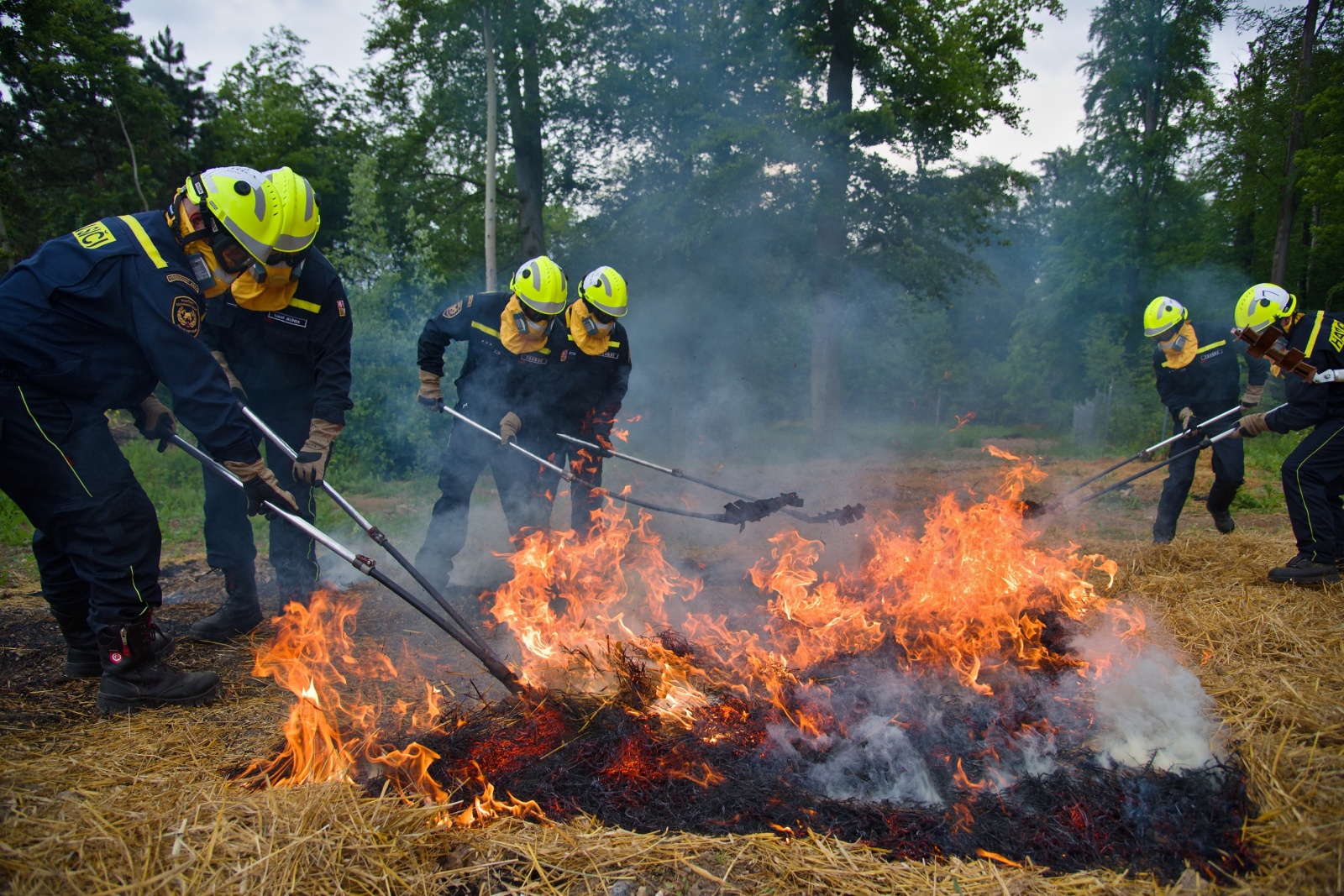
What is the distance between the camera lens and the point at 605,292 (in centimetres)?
570

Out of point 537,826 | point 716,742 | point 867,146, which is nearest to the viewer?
point 537,826

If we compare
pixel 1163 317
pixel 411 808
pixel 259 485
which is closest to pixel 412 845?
pixel 411 808

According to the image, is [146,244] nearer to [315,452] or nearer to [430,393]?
[315,452]

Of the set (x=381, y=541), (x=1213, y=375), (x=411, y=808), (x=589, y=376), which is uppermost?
(x=589, y=376)

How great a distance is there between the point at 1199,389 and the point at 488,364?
6.59 metres

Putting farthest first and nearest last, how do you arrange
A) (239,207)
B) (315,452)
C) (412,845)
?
(315,452) < (239,207) < (412,845)

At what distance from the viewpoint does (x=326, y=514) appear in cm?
763

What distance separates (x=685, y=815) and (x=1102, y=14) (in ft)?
92.0

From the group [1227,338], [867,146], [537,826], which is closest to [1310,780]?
[537,826]

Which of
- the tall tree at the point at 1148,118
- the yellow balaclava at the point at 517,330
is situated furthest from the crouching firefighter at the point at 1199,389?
the tall tree at the point at 1148,118

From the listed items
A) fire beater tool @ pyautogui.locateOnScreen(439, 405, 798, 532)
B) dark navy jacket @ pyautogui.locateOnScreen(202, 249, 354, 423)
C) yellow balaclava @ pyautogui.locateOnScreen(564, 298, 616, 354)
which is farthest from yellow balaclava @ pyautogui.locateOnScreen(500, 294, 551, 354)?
dark navy jacket @ pyautogui.locateOnScreen(202, 249, 354, 423)

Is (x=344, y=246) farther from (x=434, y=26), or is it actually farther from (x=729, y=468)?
(x=729, y=468)

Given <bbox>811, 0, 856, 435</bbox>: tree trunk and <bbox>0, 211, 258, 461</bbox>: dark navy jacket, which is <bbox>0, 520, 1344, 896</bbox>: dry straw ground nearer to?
<bbox>0, 211, 258, 461</bbox>: dark navy jacket

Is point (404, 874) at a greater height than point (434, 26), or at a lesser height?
lesser
